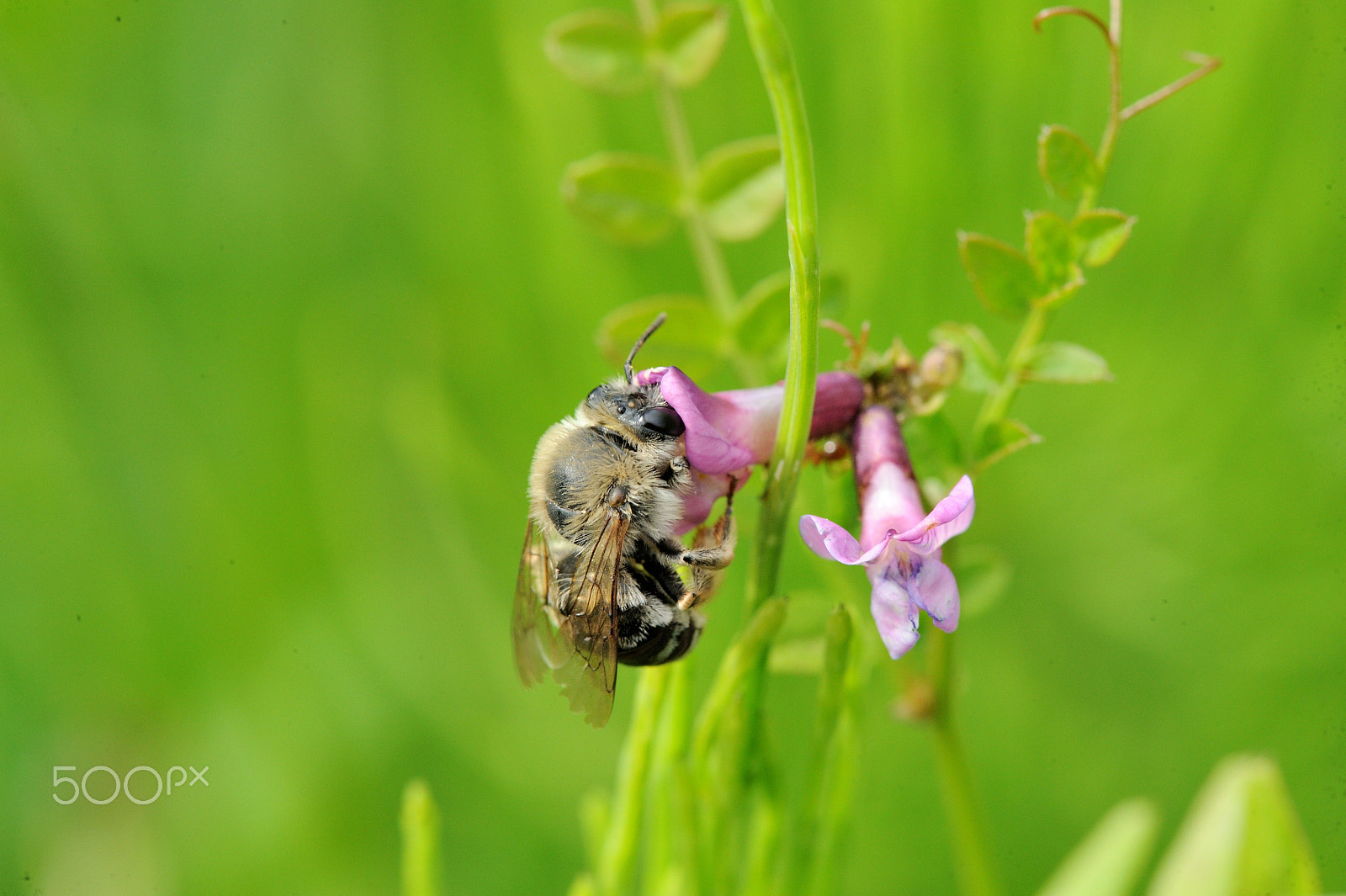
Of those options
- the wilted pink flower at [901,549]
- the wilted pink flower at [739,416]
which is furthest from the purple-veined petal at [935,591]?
the wilted pink flower at [739,416]

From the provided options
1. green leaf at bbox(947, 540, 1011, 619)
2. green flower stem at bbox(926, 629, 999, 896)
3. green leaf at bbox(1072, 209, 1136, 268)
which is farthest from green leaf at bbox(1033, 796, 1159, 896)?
green leaf at bbox(1072, 209, 1136, 268)

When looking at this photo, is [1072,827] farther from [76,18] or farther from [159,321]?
[76,18]

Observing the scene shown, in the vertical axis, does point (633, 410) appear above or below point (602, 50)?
below

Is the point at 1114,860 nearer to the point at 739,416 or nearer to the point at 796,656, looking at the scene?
the point at 796,656

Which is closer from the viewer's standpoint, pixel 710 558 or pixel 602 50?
pixel 710 558

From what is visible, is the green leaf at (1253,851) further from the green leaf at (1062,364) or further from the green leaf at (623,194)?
the green leaf at (623,194)

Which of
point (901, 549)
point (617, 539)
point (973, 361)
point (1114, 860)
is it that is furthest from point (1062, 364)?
point (1114, 860)

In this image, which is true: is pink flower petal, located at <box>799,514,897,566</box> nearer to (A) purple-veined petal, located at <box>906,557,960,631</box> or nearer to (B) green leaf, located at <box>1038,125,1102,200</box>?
(A) purple-veined petal, located at <box>906,557,960,631</box>
